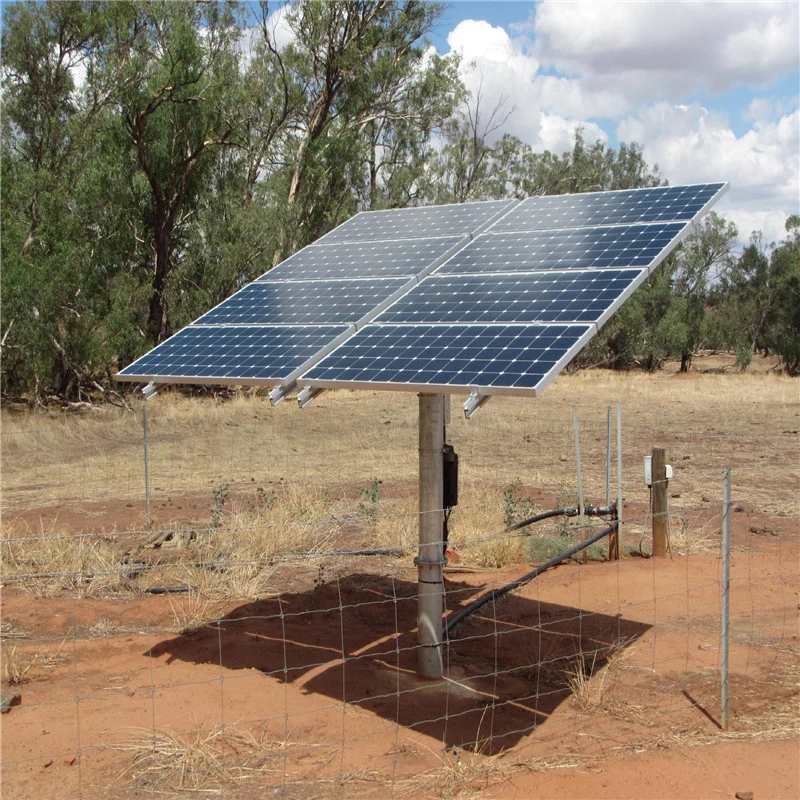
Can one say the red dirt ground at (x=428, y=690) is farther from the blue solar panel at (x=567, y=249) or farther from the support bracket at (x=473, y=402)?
the blue solar panel at (x=567, y=249)

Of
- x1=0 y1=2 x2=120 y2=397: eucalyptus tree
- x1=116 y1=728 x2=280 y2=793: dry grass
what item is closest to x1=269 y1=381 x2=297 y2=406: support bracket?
x1=116 y1=728 x2=280 y2=793: dry grass

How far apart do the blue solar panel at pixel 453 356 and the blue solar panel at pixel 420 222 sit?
9.05 feet

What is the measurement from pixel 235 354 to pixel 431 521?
225 centimetres

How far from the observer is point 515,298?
704 centimetres

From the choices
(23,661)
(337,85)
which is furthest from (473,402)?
(337,85)

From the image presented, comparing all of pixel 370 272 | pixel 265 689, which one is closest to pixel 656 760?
pixel 265 689

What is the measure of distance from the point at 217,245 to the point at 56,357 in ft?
21.1

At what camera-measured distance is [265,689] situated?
7.05 m

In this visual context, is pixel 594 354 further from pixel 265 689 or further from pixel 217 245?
pixel 265 689

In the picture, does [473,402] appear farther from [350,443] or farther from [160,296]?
[160,296]

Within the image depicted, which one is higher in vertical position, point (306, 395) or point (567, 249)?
point (567, 249)

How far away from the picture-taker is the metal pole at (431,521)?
7051 millimetres

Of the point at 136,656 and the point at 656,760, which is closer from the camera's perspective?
the point at 656,760

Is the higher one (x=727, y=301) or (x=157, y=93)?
(x=157, y=93)
